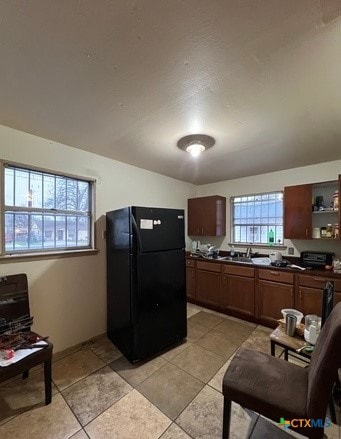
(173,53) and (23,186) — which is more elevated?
(173,53)

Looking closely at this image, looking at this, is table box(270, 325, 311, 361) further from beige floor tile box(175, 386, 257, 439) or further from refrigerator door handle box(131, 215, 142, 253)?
refrigerator door handle box(131, 215, 142, 253)

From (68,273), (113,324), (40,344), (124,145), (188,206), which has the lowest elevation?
(113,324)

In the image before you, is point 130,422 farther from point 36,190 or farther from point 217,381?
point 36,190

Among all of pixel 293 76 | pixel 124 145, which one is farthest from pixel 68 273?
pixel 293 76

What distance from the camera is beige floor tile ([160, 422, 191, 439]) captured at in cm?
141

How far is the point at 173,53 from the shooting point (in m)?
1.20

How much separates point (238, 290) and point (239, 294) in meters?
0.06

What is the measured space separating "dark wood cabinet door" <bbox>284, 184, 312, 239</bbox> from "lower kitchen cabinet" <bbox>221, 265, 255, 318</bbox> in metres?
→ 0.85

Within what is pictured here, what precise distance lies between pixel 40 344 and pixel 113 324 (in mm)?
962

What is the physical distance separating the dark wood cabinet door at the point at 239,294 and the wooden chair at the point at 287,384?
1.65m

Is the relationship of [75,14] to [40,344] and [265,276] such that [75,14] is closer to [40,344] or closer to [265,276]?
[40,344]

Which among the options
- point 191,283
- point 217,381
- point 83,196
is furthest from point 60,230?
point 191,283

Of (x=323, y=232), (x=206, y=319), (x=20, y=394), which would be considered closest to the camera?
(x=20, y=394)

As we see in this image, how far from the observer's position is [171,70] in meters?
1.32
